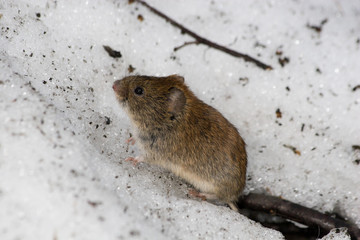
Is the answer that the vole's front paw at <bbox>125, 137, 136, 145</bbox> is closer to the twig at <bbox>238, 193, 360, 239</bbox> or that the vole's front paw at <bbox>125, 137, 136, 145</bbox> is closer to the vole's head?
the vole's head

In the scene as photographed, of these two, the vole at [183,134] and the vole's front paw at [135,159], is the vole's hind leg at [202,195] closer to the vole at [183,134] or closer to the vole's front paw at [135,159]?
the vole at [183,134]

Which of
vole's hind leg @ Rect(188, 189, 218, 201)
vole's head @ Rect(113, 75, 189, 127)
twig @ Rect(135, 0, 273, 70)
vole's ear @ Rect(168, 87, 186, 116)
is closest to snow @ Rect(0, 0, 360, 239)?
twig @ Rect(135, 0, 273, 70)

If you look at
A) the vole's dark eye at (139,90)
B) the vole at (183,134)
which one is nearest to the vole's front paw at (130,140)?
the vole at (183,134)

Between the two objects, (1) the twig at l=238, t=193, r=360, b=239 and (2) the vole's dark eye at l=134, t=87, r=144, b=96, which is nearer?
(2) the vole's dark eye at l=134, t=87, r=144, b=96

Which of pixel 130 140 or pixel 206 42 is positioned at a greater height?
pixel 206 42

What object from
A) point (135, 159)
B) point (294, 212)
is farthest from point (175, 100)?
point (294, 212)

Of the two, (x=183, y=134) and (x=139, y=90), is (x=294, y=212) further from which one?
(x=139, y=90)

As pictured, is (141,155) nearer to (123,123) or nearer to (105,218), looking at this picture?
(123,123)
